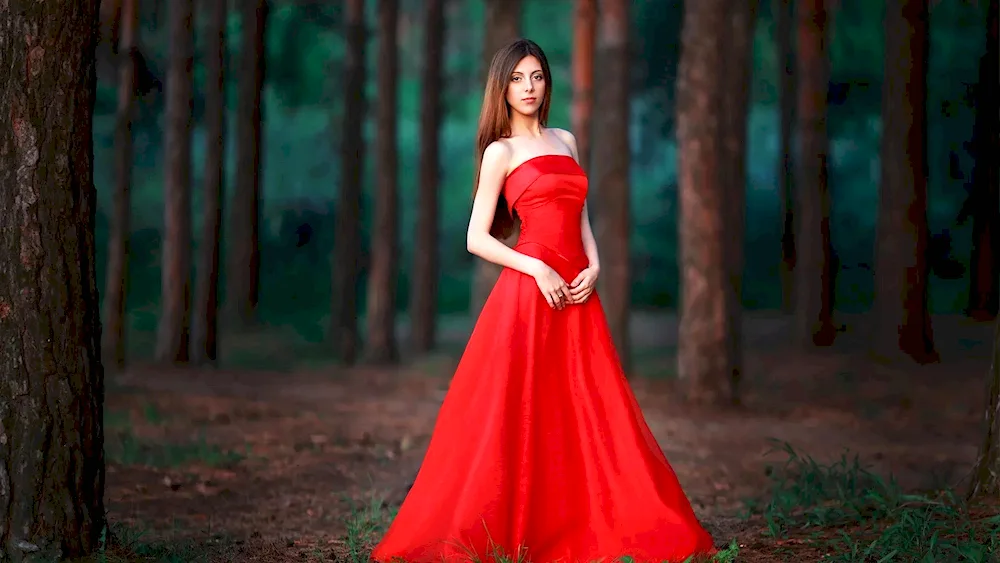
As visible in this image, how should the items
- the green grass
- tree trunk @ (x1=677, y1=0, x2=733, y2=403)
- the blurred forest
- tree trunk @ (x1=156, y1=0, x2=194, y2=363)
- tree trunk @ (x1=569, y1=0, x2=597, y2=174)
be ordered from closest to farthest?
the green grass → tree trunk @ (x1=677, y1=0, x2=733, y2=403) → tree trunk @ (x1=569, y1=0, x2=597, y2=174) → tree trunk @ (x1=156, y1=0, x2=194, y2=363) → the blurred forest

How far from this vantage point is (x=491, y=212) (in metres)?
4.61

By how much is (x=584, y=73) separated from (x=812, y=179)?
563 centimetres

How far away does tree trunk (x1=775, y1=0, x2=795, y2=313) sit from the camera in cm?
2223

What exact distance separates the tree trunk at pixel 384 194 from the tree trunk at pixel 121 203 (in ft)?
12.0

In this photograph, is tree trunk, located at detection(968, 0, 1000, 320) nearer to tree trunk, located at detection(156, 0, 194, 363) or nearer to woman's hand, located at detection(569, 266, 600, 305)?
tree trunk, located at detection(156, 0, 194, 363)

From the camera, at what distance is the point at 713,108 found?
37.4 ft

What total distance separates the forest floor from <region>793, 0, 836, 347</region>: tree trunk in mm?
1559

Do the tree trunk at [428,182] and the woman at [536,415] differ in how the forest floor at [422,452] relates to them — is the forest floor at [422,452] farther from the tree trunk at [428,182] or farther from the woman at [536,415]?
the tree trunk at [428,182]

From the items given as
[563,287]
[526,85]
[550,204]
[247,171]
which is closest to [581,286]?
[563,287]

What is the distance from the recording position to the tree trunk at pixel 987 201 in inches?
811

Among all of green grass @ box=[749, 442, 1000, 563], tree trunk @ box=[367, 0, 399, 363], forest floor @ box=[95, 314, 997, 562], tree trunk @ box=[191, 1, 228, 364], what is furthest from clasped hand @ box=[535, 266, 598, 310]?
tree trunk @ box=[367, 0, 399, 363]

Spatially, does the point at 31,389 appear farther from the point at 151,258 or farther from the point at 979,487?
the point at 151,258

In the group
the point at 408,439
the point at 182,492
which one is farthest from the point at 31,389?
the point at 408,439

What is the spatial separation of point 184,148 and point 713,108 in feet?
24.6
